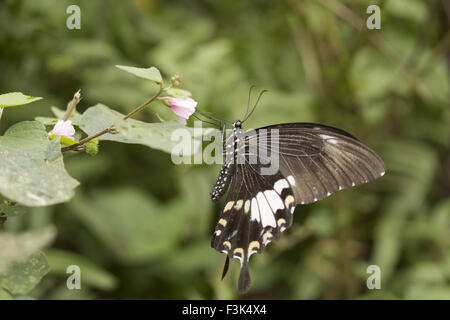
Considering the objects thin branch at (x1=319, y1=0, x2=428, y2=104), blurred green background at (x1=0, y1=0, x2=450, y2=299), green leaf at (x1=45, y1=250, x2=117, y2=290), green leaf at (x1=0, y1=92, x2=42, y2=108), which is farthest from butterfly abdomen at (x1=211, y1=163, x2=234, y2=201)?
thin branch at (x1=319, y1=0, x2=428, y2=104)

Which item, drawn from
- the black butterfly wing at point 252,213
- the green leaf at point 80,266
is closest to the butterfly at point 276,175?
the black butterfly wing at point 252,213

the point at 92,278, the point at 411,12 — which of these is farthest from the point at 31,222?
the point at 411,12

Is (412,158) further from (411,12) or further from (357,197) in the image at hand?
(411,12)

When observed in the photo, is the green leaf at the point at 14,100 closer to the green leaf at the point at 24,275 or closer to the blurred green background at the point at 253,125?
the green leaf at the point at 24,275

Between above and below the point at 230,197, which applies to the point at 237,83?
above

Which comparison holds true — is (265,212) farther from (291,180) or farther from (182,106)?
(182,106)
